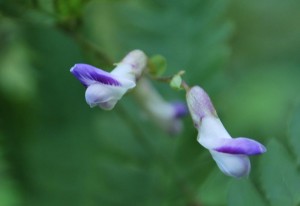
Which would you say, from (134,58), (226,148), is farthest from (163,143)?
(226,148)

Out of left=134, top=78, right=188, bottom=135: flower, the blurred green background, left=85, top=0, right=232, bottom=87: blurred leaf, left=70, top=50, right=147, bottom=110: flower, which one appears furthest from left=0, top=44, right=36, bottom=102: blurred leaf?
left=70, top=50, right=147, bottom=110: flower

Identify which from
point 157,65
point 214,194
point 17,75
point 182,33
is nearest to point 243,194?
point 157,65

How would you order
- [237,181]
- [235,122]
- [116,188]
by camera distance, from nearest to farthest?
1. [237,181]
2. [116,188]
3. [235,122]

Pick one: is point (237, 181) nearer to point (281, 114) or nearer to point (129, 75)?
point (129, 75)

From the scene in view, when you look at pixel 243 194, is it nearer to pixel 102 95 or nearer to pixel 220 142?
pixel 220 142

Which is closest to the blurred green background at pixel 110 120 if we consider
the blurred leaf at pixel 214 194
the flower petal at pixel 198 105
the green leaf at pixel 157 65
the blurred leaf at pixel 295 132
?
the blurred leaf at pixel 214 194
